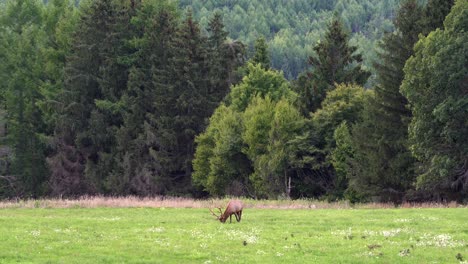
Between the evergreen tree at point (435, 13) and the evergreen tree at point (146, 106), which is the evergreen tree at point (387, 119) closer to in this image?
the evergreen tree at point (435, 13)

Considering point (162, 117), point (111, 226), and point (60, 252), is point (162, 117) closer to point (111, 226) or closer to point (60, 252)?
point (111, 226)

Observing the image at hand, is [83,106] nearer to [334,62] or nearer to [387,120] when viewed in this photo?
[334,62]

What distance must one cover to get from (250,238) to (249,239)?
10.0 inches

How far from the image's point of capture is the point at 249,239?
88.8 ft

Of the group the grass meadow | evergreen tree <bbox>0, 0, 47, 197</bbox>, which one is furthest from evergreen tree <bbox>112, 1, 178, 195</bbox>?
the grass meadow

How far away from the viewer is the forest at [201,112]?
62938 mm

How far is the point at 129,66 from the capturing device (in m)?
90.3

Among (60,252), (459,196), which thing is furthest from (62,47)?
(60,252)

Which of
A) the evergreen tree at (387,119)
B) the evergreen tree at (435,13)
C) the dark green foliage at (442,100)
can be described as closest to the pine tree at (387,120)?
the evergreen tree at (387,119)

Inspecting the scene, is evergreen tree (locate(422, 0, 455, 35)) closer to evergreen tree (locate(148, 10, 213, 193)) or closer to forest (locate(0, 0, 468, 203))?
forest (locate(0, 0, 468, 203))

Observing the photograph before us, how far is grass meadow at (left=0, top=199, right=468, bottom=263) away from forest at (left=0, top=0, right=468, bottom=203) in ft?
66.7

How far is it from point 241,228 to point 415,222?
7.86 m

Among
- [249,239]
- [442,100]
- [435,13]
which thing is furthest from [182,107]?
[249,239]

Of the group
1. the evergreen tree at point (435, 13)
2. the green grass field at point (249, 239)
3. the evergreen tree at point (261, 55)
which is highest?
the evergreen tree at point (261, 55)
